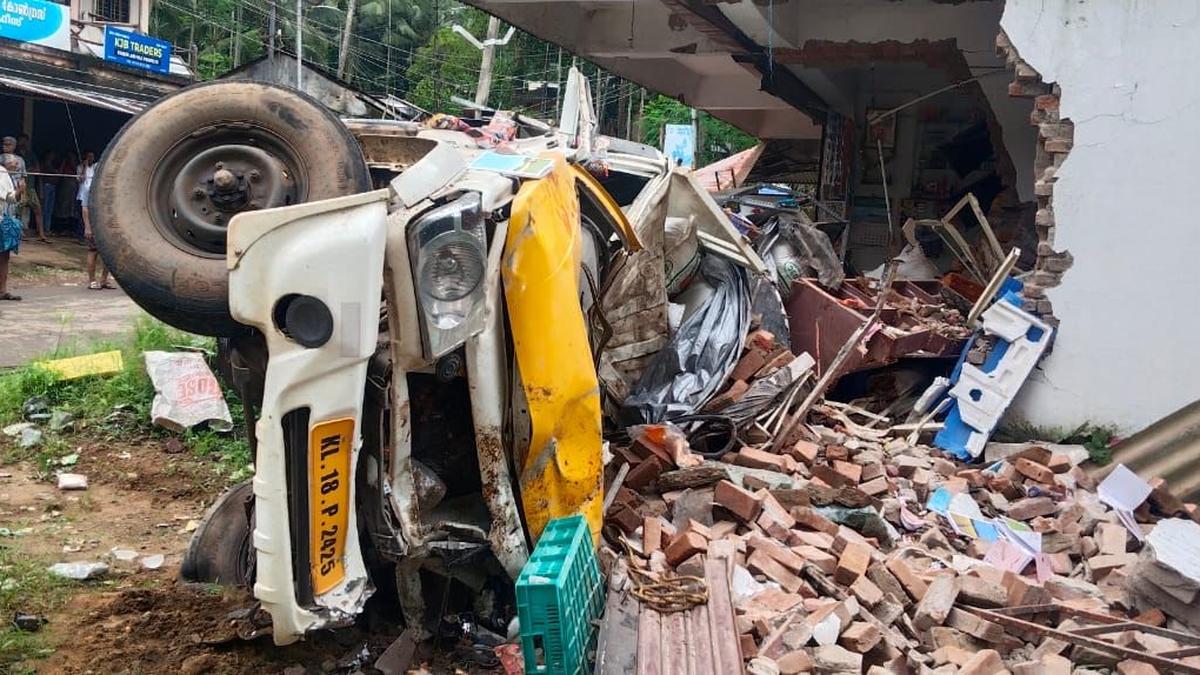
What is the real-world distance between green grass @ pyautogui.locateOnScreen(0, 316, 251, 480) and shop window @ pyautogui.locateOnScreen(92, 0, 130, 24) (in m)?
20.0

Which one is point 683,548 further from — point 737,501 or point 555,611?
point 555,611

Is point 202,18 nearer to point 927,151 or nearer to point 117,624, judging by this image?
point 927,151

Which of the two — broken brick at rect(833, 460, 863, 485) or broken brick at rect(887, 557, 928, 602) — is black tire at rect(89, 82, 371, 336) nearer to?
broken brick at rect(887, 557, 928, 602)

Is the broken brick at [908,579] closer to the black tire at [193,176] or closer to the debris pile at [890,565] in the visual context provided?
the debris pile at [890,565]

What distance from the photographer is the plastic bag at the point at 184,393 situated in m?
5.70

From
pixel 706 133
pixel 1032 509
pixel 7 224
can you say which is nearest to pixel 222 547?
pixel 1032 509

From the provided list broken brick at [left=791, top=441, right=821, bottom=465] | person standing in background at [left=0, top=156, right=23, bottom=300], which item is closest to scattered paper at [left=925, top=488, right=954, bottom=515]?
broken brick at [left=791, top=441, right=821, bottom=465]

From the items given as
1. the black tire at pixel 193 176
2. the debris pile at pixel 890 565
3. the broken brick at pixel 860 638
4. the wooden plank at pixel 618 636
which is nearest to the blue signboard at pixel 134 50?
the debris pile at pixel 890 565

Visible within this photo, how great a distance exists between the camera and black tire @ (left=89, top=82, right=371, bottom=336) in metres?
2.73

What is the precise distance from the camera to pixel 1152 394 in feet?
20.5

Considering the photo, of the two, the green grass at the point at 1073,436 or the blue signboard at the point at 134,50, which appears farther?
the blue signboard at the point at 134,50

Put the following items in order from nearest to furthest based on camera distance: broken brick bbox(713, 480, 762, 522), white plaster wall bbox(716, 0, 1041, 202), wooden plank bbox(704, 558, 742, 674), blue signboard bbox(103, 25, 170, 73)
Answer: wooden plank bbox(704, 558, 742, 674) → broken brick bbox(713, 480, 762, 522) → white plaster wall bbox(716, 0, 1041, 202) → blue signboard bbox(103, 25, 170, 73)

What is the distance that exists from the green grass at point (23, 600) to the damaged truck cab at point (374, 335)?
72 cm

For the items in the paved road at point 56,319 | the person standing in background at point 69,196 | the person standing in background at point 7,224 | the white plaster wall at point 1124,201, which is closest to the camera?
the white plaster wall at point 1124,201
